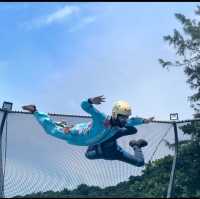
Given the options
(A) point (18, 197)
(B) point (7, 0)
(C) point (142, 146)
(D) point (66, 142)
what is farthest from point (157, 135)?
(B) point (7, 0)

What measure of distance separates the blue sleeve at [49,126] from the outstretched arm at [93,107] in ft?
2.07

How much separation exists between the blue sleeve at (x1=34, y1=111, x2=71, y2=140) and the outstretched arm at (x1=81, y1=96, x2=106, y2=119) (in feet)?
2.07

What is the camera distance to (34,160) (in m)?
8.98

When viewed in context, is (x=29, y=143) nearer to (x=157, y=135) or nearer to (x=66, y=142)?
(x=66, y=142)

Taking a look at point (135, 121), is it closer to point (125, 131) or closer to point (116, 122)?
point (125, 131)

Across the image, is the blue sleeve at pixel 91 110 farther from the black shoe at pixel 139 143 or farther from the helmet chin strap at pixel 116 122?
the black shoe at pixel 139 143

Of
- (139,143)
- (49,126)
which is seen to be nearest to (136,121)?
(139,143)

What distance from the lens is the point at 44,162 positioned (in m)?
9.02

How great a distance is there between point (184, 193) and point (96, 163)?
445 centimetres

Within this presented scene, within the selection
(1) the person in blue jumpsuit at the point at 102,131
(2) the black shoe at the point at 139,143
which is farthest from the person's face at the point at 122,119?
(2) the black shoe at the point at 139,143

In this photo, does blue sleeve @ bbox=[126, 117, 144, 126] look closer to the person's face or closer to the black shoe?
the person's face

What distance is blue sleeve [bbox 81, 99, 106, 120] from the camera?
815 centimetres

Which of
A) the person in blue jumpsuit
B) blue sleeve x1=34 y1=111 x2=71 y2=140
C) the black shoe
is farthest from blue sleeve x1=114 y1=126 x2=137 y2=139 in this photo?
blue sleeve x1=34 y1=111 x2=71 y2=140

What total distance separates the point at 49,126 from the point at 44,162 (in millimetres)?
695
